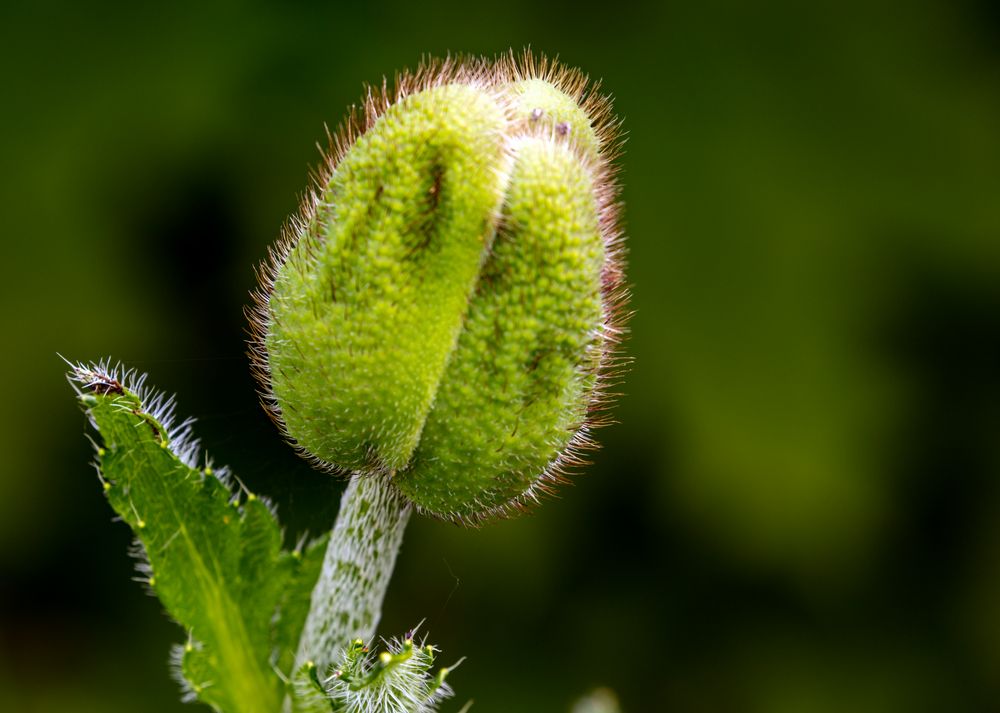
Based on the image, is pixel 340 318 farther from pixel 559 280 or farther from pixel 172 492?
pixel 172 492

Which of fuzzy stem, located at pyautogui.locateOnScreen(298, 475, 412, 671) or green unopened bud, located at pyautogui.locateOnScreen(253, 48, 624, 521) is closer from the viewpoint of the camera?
green unopened bud, located at pyautogui.locateOnScreen(253, 48, 624, 521)

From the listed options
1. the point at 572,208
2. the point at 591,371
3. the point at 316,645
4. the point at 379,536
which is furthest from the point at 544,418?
the point at 316,645

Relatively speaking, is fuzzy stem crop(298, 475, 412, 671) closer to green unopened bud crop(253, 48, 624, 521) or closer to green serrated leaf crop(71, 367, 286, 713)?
green serrated leaf crop(71, 367, 286, 713)

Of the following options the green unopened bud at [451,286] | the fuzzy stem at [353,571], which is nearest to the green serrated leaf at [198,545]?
the fuzzy stem at [353,571]

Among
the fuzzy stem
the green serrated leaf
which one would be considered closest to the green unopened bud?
the fuzzy stem

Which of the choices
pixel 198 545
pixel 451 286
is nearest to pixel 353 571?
pixel 198 545

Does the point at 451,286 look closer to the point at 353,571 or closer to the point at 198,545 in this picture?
the point at 353,571

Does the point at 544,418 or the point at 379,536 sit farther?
the point at 379,536
